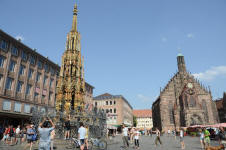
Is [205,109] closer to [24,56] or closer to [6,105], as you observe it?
[24,56]

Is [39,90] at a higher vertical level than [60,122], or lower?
higher

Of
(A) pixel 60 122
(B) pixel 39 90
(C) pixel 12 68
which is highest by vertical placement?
(C) pixel 12 68

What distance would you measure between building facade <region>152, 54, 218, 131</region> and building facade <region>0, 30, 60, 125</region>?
3293cm

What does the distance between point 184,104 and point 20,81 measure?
128ft

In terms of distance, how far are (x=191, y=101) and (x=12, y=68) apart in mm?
41905

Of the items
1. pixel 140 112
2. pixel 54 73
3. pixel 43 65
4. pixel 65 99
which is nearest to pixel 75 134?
pixel 65 99

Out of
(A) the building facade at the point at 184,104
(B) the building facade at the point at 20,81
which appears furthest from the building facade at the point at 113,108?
(B) the building facade at the point at 20,81

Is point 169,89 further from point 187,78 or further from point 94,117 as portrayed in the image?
point 94,117

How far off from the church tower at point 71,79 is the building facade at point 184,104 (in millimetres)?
38410

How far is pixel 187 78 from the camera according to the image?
55188mm

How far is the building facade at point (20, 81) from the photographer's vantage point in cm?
2495

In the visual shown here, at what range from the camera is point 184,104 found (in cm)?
4684

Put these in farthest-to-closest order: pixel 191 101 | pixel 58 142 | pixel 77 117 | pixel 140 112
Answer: pixel 140 112 < pixel 191 101 < pixel 77 117 < pixel 58 142

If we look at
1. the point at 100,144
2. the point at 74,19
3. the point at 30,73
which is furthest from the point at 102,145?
the point at 30,73
